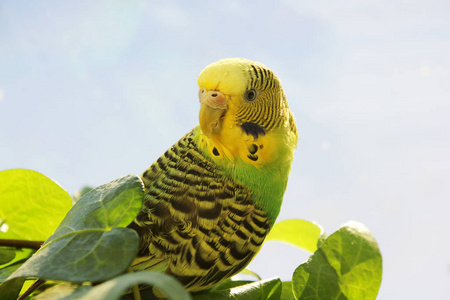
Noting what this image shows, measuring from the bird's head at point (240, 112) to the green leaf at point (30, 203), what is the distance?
0.44 meters

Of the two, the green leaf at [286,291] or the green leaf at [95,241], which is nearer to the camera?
the green leaf at [95,241]

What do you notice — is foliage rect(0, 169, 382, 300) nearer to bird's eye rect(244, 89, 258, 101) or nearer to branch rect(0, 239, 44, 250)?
branch rect(0, 239, 44, 250)

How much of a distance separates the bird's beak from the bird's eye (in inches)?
3.0

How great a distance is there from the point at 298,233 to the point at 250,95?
1.52 ft

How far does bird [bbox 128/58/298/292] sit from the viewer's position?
1.00m

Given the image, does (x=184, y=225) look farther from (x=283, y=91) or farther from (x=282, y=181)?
(x=283, y=91)

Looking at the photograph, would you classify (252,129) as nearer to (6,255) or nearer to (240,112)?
(240,112)

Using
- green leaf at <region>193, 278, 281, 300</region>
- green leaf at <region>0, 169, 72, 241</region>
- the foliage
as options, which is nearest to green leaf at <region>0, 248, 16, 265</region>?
the foliage

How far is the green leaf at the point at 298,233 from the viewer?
1220 millimetres

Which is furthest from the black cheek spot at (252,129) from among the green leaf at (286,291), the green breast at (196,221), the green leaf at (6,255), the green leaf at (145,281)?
the green leaf at (145,281)

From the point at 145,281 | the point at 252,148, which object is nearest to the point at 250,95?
the point at 252,148

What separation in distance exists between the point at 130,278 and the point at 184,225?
24.2 inches

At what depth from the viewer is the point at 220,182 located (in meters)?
1.15

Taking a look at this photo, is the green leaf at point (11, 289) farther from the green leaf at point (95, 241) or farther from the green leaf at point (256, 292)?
the green leaf at point (256, 292)
